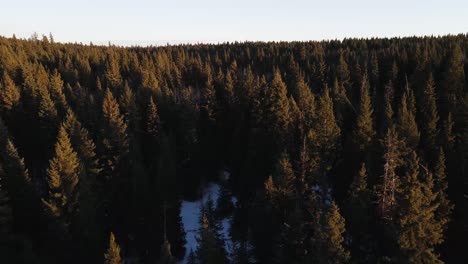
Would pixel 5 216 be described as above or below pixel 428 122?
below

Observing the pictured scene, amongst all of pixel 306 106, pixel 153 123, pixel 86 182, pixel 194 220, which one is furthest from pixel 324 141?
pixel 86 182

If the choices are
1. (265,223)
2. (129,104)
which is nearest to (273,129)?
(265,223)

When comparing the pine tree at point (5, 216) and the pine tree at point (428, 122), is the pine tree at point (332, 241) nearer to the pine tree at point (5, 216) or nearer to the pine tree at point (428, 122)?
the pine tree at point (428, 122)

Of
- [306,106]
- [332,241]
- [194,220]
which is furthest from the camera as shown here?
[194,220]

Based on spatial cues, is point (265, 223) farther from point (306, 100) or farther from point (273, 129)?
point (306, 100)

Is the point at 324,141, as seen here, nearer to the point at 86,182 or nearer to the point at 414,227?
the point at 414,227

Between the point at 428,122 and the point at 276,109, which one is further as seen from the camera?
the point at 276,109

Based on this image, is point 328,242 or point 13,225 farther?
point 13,225
